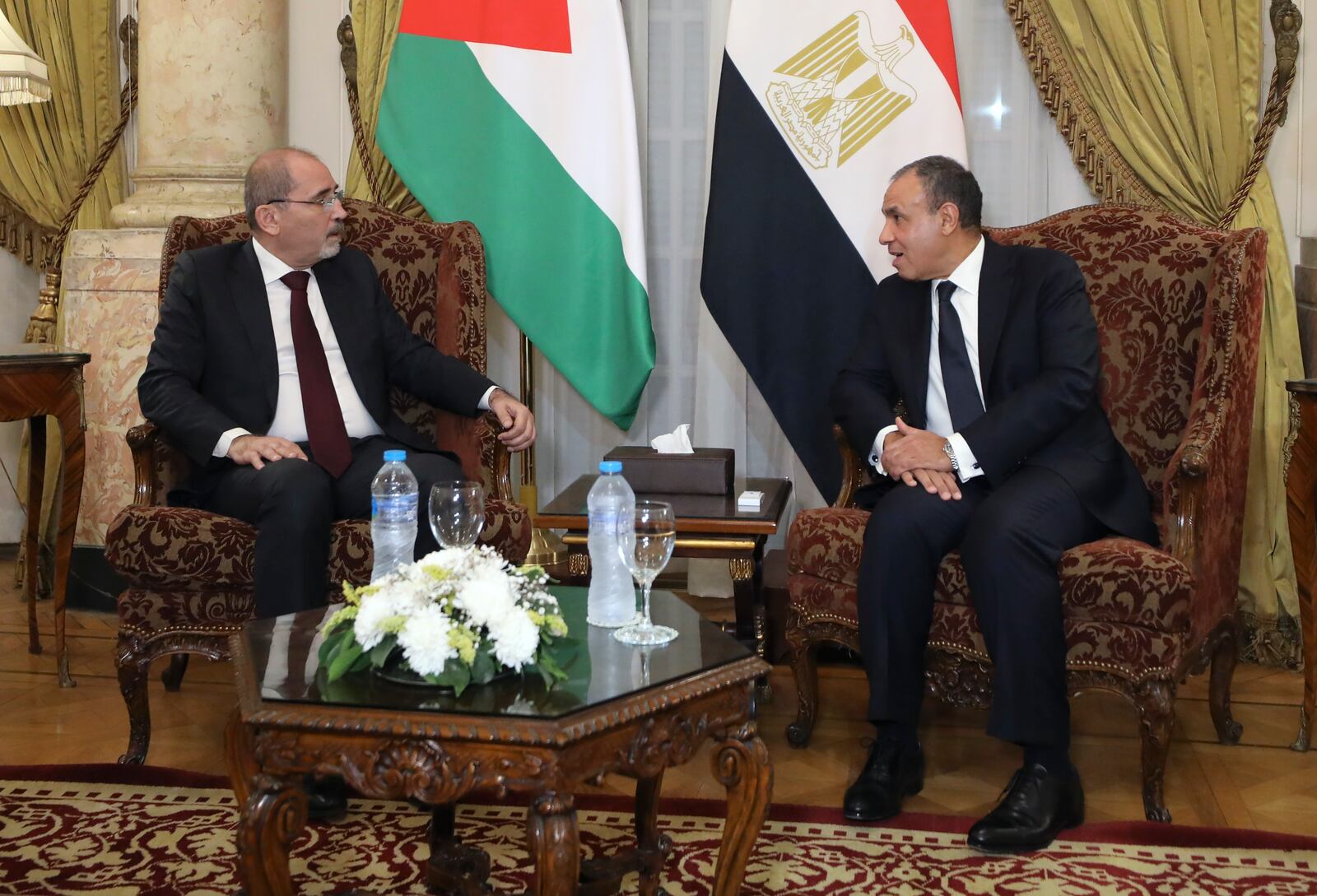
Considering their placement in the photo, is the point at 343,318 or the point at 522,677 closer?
the point at 522,677

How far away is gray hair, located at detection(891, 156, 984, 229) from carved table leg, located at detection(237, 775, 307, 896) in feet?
6.52

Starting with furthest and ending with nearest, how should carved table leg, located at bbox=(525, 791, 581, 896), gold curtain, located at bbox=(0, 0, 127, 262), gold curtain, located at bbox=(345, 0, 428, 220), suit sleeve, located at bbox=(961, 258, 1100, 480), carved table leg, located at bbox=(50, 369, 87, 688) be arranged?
gold curtain, located at bbox=(0, 0, 127, 262) < gold curtain, located at bbox=(345, 0, 428, 220) < carved table leg, located at bbox=(50, 369, 87, 688) < suit sleeve, located at bbox=(961, 258, 1100, 480) < carved table leg, located at bbox=(525, 791, 581, 896)

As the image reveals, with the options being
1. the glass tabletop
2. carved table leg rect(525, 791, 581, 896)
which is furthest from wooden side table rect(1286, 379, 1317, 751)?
carved table leg rect(525, 791, 581, 896)

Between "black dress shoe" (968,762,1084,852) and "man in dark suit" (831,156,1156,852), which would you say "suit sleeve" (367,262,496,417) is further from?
"black dress shoe" (968,762,1084,852)

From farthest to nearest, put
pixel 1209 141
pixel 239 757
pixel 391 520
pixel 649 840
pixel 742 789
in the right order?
pixel 1209 141 → pixel 391 520 → pixel 649 840 → pixel 239 757 → pixel 742 789

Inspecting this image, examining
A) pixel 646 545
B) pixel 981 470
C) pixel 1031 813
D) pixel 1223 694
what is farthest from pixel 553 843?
pixel 1223 694

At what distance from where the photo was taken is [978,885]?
234 centimetres

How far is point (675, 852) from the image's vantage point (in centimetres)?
246

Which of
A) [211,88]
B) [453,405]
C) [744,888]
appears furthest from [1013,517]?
[211,88]

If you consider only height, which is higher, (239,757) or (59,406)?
(59,406)

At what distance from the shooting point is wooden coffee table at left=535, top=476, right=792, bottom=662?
3.21 metres

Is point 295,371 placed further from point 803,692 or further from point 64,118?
point 64,118

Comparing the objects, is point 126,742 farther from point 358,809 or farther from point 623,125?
point 623,125

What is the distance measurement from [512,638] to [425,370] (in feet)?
5.53
